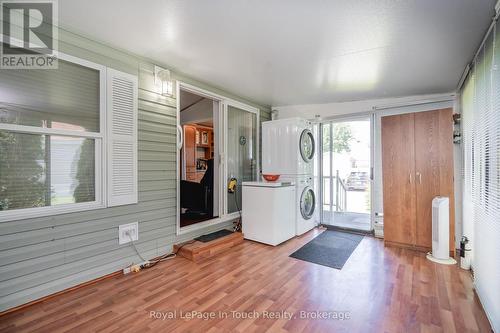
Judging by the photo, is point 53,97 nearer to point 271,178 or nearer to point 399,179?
point 271,178

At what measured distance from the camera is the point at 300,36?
6.83 ft

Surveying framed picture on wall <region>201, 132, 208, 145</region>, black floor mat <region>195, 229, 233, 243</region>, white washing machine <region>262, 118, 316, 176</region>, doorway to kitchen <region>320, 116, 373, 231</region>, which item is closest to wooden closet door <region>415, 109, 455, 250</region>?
doorway to kitchen <region>320, 116, 373, 231</region>

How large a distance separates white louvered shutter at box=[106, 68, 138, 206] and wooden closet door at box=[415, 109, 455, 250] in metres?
3.70

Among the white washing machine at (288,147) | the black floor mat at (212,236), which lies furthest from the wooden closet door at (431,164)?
the black floor mat at (212,236)

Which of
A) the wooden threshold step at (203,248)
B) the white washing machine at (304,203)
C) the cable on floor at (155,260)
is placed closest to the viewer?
the cable on floor at (155,260)

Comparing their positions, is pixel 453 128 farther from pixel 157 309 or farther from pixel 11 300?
pixel 11 300

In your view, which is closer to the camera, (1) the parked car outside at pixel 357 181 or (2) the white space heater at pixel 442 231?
(2) the white space heater at pixel 442 231

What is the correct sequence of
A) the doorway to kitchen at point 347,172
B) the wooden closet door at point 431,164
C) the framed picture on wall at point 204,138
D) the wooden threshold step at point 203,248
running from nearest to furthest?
the wooden threshold step at point 203,248, the wooden closet door at point 431,164, the doorway to kitchen at point 347,172, the framed picture on wall at point 204,138

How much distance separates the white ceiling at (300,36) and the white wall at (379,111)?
329mm

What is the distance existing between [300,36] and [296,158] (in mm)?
1968

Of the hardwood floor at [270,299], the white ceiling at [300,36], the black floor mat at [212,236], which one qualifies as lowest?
the hardwood floor at [270,299]

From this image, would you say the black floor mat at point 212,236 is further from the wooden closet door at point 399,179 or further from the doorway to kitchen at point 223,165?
the wooden closet door at point 399,179

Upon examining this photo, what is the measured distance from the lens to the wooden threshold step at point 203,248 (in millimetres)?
2768

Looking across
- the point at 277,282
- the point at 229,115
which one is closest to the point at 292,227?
the point at 277,282
